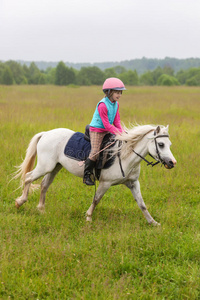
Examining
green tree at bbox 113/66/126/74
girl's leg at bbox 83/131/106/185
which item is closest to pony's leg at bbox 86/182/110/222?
girl's leg at bbox 83/131/106/185

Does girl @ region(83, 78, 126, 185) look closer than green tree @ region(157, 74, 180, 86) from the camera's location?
Yes

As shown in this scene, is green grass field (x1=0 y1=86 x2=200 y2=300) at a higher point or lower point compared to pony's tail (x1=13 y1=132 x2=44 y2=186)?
lower

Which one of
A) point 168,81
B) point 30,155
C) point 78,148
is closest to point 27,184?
point 30,155

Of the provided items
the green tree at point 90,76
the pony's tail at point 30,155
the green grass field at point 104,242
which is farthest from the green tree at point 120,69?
the pony's tail at point 30,155

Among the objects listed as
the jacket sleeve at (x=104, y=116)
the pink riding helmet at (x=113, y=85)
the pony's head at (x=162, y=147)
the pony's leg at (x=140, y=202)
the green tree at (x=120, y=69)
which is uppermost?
the green tree at (x=120, y=69)

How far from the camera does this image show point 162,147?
4.08 m

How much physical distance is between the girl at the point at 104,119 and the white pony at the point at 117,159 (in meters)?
0.20

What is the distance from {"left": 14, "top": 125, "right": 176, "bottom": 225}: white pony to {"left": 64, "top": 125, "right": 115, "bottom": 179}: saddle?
87 millimetres

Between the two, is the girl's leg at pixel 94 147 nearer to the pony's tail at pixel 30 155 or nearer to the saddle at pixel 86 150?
the saddle at pixel 86 150

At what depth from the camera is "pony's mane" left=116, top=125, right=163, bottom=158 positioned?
172 inches

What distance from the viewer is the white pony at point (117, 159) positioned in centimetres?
412

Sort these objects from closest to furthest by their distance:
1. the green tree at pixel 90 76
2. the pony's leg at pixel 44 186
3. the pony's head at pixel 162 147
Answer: the pony's head at pixel 162 147 → the pony's leg at pixel 44 186 → the green tree at pixel 90 76

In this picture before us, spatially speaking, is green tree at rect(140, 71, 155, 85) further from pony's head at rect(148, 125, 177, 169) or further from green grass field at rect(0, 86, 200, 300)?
pony's head at rect(148, 125, 177, 169)

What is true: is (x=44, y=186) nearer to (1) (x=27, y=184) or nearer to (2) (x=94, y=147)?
(1) (x=27, y=184)
